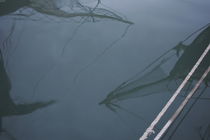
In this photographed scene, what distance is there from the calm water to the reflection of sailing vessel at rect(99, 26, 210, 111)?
0.05m

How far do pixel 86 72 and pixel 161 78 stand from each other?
59 cm

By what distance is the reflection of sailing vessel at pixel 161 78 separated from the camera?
57.7 inches

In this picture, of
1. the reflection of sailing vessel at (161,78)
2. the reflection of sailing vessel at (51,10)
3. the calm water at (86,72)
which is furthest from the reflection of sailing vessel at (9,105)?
the reflection of sailing vessel at (51,10)

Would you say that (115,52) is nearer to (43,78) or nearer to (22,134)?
(43,78)

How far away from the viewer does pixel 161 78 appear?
162 cm

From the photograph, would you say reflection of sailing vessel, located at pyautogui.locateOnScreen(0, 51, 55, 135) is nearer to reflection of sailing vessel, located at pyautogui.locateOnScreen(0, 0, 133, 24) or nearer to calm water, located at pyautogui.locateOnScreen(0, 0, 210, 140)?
calm water, located at pyautogui.locateOnScreen(0, 0, 210, 140)

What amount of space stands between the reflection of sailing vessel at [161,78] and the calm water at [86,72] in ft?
0.15

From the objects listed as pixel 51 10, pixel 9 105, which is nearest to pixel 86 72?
pixel 9 105

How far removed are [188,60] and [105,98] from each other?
86 centimetres

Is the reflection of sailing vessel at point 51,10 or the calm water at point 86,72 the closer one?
the calm water at point 86,72

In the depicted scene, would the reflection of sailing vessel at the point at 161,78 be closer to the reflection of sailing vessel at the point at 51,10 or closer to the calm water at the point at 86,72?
the calm water at the point at 86,72

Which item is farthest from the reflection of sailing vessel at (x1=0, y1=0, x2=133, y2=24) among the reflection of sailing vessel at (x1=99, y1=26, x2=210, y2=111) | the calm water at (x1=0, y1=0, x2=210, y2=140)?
the reflection of sailing vessel at (x1=99, y1=26, x2=210, y2=111)

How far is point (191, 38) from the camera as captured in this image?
201 cm

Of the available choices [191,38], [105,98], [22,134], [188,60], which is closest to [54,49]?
[105,98]
